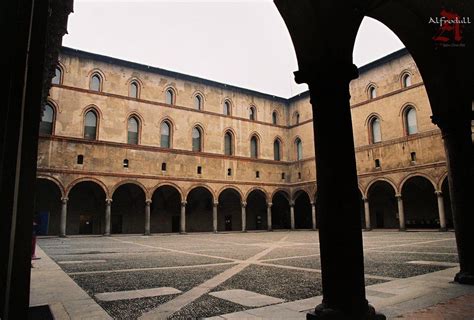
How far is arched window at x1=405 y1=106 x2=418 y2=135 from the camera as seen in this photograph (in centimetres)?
2580

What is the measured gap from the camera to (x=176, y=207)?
31.3 m

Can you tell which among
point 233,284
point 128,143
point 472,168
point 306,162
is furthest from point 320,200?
point 306,162

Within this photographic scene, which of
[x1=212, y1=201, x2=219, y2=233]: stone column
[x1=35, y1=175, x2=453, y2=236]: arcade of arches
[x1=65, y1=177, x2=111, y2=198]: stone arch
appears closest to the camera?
[x1=65, y1=177, x2=111, y2=198]: stone arch

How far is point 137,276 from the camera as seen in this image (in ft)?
23.8

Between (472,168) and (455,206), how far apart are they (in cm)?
72

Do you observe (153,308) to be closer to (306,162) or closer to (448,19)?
(448,19)

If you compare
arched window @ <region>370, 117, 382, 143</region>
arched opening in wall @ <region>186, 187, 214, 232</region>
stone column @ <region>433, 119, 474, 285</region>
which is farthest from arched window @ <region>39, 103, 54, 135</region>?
arched window @ <region>370, 117, 382, 143</region>

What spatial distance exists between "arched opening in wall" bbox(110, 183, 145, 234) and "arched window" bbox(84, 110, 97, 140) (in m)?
4.94

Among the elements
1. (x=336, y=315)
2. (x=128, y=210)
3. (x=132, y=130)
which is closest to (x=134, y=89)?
(x=132, y=130)

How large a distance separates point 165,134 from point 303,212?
1800cm

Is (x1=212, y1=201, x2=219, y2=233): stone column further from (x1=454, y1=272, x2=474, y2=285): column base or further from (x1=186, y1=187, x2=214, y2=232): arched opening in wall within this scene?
(x1=454, y1=272, x2=474, y2=285): column base

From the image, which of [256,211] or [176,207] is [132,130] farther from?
[256,211]

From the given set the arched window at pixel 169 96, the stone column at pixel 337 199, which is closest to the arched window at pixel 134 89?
the arched window at pixel 169 96

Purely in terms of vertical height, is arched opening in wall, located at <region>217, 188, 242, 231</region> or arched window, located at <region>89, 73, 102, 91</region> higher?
arched window, located at <region>89, 73, 102, 91</region>
